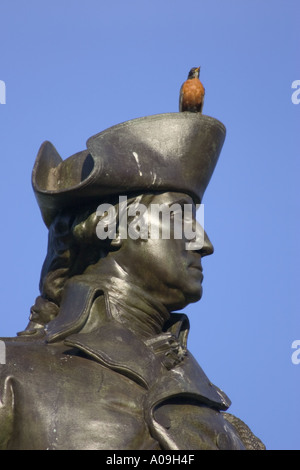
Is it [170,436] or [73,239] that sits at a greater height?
[73,239]

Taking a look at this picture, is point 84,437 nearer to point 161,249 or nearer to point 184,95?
point 161,249

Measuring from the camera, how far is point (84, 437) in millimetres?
9805

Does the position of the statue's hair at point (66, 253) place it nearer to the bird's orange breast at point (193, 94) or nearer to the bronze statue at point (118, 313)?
the bronze statue at point (118, 313)

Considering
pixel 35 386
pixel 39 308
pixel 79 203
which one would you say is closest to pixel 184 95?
pixel 79 203

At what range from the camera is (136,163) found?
1091cm

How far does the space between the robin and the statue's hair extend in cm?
95

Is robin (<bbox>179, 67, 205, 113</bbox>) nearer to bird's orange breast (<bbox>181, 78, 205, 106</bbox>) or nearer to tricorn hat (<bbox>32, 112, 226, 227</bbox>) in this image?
bird's orange breast (<bbox>181, 78, 205, 106</bbox>)

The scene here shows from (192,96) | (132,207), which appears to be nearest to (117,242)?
(132,207)

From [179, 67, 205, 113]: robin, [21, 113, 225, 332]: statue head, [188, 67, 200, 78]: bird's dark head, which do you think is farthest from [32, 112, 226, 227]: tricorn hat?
[188, 67, 200, 78]: bird's dark head

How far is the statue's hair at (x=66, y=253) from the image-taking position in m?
10.9

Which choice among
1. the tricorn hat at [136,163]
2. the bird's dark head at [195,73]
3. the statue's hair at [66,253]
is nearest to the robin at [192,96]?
the bird's dark head at [195,73]

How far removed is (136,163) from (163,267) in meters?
0.87

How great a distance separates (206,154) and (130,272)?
1.22 m

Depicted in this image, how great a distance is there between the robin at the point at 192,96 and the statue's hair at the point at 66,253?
3.12 feet
